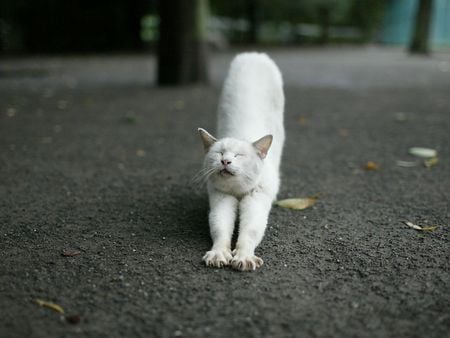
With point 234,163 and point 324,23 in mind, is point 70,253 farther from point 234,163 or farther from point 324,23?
point 324,23

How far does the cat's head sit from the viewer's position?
9.70 ft

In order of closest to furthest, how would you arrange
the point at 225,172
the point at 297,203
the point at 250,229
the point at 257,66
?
the point at 250,229, the point at 225,172, the point at 297,203, the point at 257,66

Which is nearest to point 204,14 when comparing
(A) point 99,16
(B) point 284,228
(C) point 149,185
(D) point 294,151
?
(D) point 294,151

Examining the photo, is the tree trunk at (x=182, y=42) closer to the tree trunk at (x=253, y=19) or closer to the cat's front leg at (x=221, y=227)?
the cat's front leg at (x=221, y=227)

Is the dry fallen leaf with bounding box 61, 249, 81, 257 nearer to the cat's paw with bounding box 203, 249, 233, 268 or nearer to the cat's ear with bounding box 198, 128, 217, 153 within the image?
the cat's paw with bounding box 203, 249, 233, 268

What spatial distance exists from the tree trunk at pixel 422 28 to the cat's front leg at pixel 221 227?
14959 millimetres

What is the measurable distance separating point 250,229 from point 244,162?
0.40m

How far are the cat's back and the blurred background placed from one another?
5.14 m

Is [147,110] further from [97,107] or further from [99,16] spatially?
[99,16]

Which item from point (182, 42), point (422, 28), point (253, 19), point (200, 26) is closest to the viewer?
point (182, 42)

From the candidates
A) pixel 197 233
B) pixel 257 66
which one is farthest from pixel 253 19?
pixel 197 233

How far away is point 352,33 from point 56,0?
50.8ft

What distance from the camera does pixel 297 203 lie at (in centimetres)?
365

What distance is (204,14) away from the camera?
30.2ft
